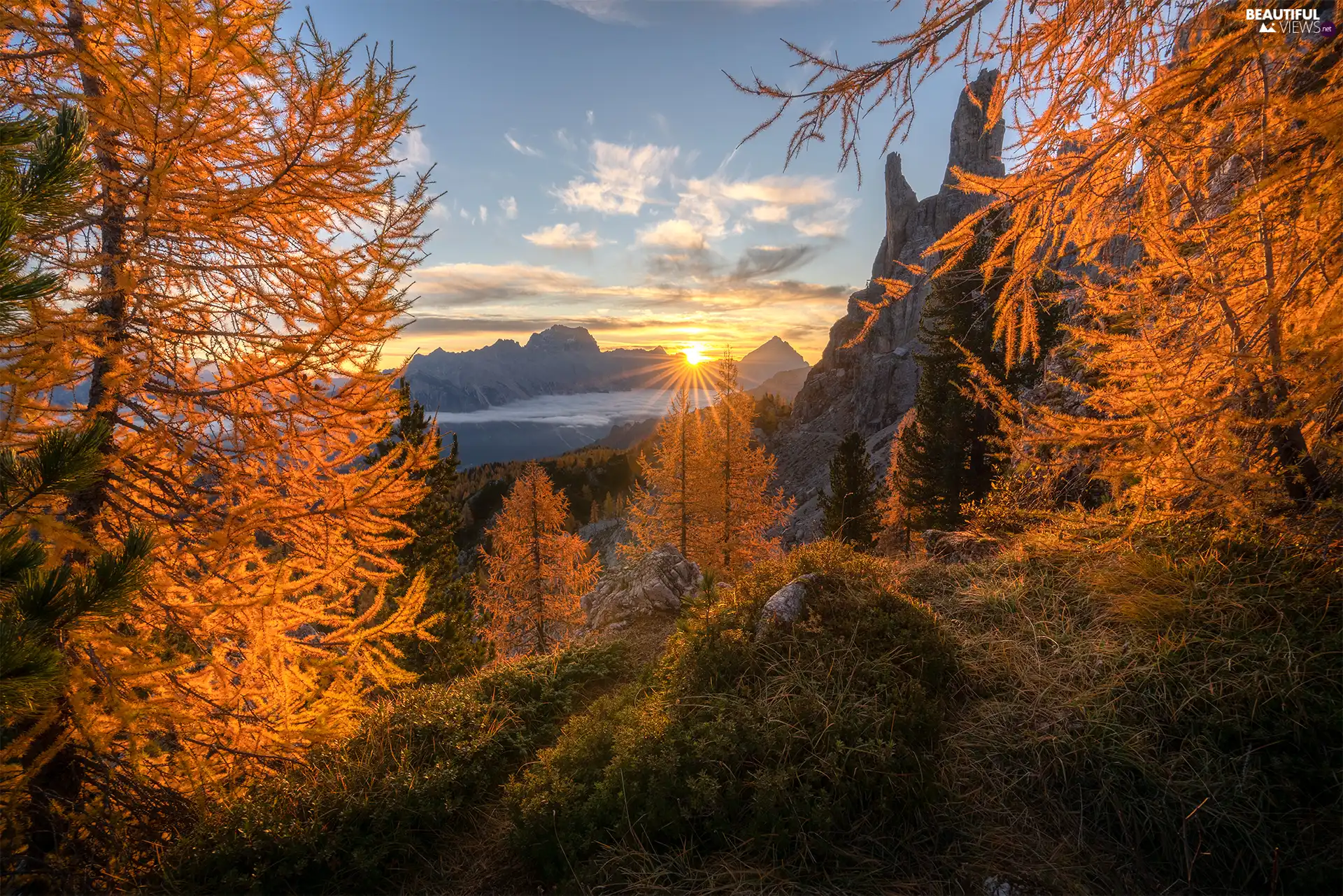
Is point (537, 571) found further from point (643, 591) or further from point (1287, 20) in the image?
point (1287, 20)

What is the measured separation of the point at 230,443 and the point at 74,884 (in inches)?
114

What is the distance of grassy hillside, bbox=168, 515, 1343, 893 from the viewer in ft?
8.16

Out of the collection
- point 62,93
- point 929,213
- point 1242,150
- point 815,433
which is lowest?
point 815,433

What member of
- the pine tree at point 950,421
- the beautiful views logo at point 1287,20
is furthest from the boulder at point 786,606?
the pine tree at point 950,421

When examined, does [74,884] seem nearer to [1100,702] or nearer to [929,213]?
[1100,702]

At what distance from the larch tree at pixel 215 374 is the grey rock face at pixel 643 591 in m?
4.26

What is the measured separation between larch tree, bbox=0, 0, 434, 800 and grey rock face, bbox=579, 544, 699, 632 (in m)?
4.26

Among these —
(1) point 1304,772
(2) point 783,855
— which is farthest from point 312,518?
(1) point 1304,772

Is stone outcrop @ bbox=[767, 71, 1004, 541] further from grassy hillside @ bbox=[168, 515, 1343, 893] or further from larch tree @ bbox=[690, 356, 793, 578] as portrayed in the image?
grassy hillside @ bbox=[168, 515, 1343, 893]

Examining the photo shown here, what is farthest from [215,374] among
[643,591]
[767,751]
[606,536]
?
[606,536]

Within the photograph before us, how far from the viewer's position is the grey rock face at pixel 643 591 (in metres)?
8.16

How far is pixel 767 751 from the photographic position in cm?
303

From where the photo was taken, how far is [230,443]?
3930mm

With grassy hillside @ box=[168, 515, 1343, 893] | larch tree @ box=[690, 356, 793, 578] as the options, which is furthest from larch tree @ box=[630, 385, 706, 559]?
grassy hillside @ box=[168, 515, 1343, 893]
